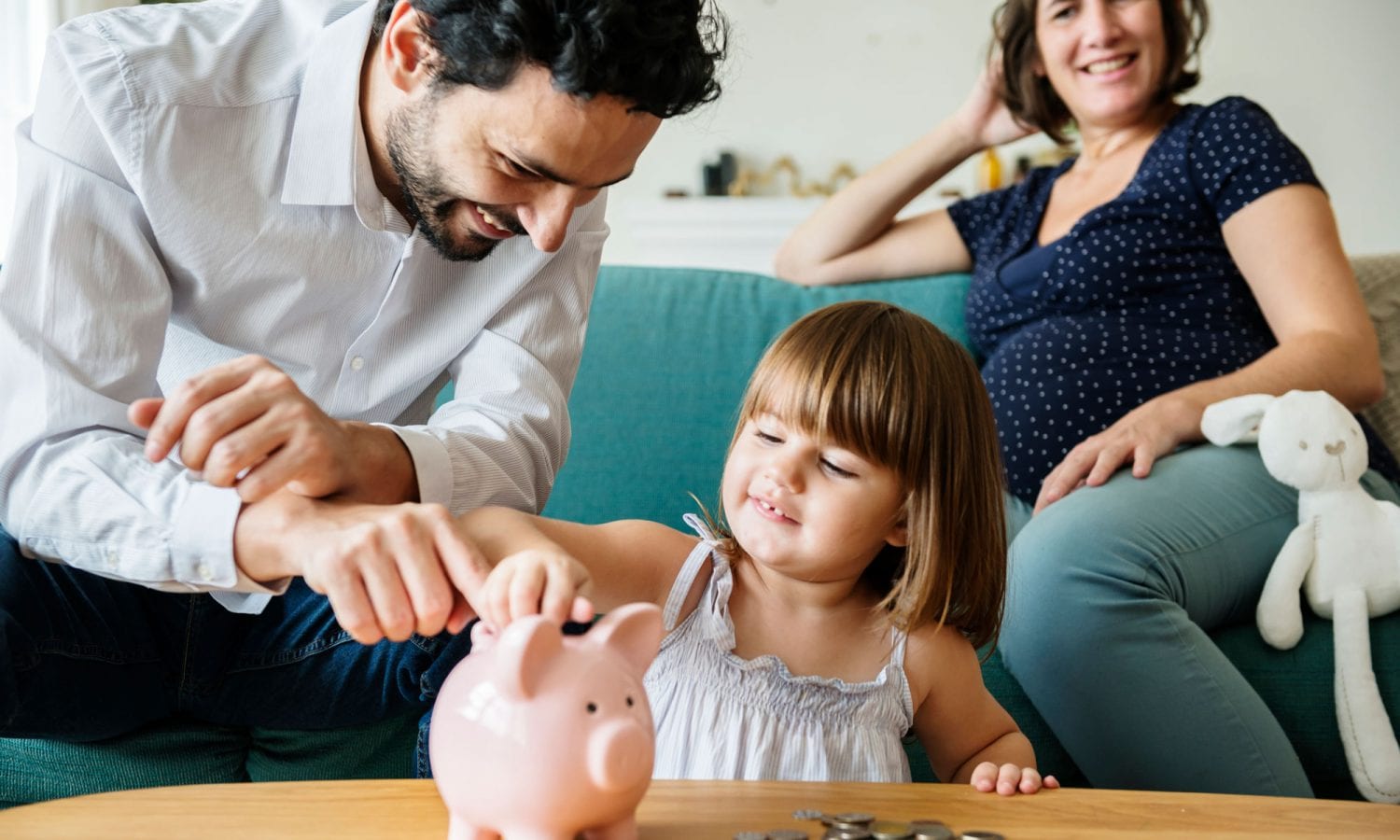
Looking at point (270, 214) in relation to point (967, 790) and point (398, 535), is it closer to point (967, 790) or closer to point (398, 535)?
point (398, 535)

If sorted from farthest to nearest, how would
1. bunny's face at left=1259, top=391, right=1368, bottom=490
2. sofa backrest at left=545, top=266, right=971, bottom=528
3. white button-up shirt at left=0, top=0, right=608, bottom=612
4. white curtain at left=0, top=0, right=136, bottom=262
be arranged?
white curtain at left=0, top=0, right=136, bottom=262
sofa backrest at left=545, top=266, right=971, bottom=528
bunny's face at left=1259, top=391, right=1368, bottom=490
white button-up shirt at left=0, top=0, right=608, bottom=612

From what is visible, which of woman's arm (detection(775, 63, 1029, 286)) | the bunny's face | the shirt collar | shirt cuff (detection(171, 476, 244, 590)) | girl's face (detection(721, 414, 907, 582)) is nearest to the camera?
shirt cuff (detection(171, 476, 244, 590))

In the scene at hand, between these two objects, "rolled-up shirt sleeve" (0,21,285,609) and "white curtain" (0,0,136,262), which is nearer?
"rolled-up shirt sleeve" (0,21,285,609)

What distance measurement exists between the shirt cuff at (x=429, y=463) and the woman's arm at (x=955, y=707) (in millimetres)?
475

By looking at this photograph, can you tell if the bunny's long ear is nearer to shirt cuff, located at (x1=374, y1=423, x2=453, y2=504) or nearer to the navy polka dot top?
the navy polka dot top

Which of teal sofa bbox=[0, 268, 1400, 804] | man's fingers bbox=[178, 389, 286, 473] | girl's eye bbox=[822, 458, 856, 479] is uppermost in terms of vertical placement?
man's fingers bbox=[178, 389, 286, 473]

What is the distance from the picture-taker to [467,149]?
3.71 feet

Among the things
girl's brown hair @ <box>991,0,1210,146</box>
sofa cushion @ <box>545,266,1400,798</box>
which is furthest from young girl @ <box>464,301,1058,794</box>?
girl's brown hair @ <box>991,0,1210,146</box>

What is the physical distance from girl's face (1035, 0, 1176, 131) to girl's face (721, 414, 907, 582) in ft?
3.41

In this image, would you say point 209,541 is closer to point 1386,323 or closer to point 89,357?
point 89,357

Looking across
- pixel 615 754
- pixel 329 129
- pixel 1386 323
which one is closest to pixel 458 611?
pixel 615 754

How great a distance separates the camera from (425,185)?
3.91 ft

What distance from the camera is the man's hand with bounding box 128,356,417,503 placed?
2.54ft

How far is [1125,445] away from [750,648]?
2.04 feet
